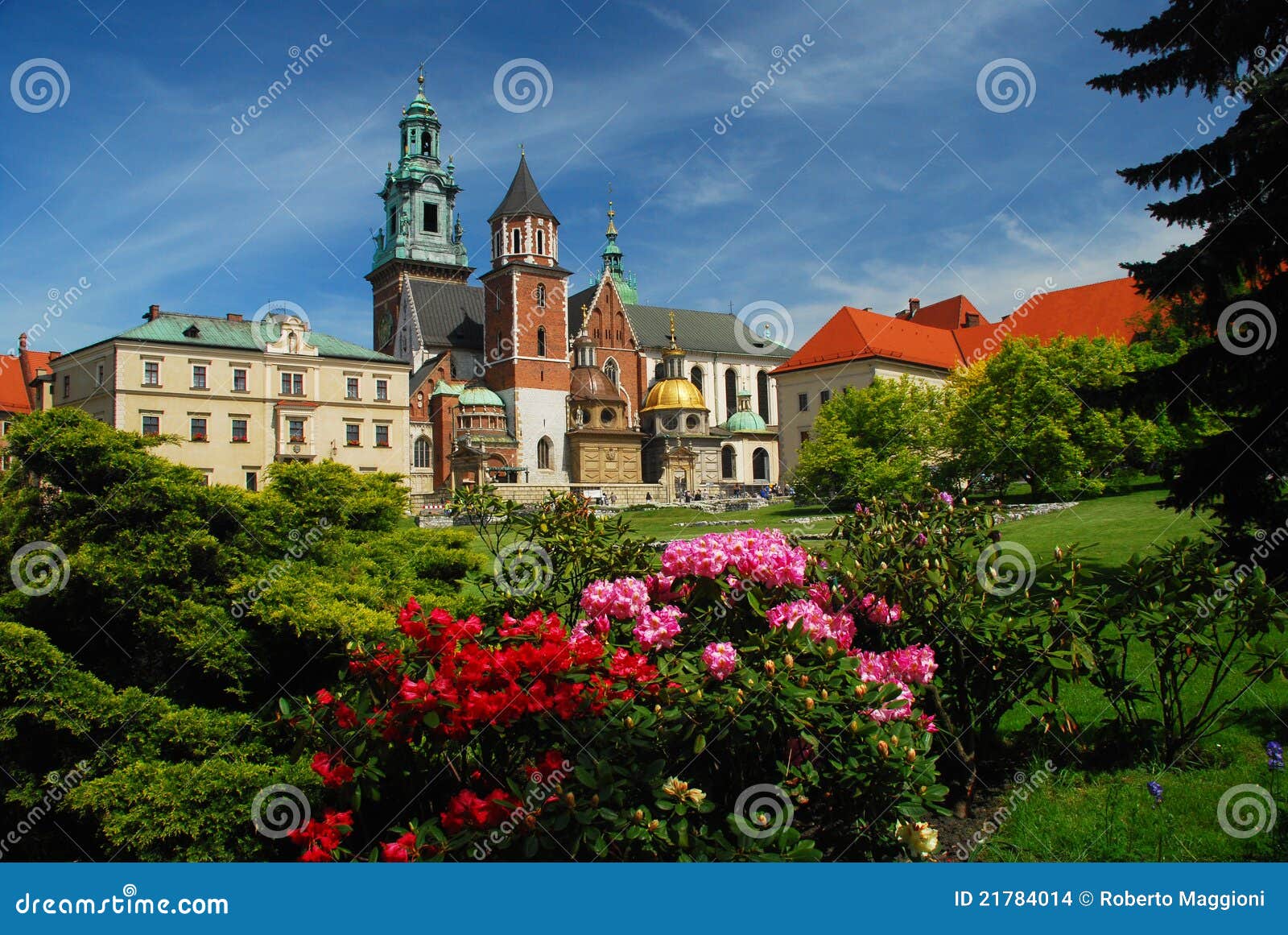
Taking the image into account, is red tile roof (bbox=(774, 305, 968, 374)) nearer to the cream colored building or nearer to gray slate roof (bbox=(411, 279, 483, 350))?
gray slate roof (bbox=(411, 279, 483, 350))

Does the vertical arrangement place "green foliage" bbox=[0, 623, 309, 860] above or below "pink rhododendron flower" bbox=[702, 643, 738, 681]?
below

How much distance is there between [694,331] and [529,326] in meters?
19.3

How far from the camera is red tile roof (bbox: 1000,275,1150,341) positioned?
48.6m

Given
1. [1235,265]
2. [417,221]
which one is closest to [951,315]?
[417,221]

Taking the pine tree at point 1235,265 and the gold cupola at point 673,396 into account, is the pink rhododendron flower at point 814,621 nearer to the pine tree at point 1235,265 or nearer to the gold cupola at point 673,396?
the pine tree at point 1235,265

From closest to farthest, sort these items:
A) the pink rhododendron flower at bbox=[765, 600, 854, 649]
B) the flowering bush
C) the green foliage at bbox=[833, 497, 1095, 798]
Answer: the flowering bush < the pink rhododendron flower at bbox=[765, 600, 854, 649] < the green foliage at bbox=[833, 497, 1095, 798]

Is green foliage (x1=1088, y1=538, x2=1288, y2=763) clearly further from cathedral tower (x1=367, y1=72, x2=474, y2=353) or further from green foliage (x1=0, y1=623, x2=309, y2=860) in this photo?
cathedral tower (x1=367, y1=72, x2=474, y2=353)

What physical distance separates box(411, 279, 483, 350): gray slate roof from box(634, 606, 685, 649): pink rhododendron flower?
5521 cm

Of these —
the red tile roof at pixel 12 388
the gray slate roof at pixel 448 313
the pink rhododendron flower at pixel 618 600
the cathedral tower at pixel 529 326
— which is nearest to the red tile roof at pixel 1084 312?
the cathedral tower at pixel 529 326

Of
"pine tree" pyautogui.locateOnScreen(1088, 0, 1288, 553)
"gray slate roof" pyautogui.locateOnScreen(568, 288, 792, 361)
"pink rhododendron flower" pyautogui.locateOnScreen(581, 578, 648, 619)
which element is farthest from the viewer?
"gray slate roof" pyautogui.locateOnScreen(568, 288, 792, 361)

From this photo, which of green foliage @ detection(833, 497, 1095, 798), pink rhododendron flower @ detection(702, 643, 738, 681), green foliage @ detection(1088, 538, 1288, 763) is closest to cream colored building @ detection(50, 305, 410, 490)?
green foliage @ detection(833, 497, 1095, 798)

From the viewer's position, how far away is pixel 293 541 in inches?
266

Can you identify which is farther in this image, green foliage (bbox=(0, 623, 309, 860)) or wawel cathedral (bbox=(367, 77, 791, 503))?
wawel cathedral (bbox=(367, 77, 791, 503))

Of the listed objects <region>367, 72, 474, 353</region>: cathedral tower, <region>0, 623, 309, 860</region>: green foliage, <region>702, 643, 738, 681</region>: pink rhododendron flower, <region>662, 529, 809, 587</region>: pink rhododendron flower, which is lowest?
<region>0, 623, 309, 860</region>: green foliage
